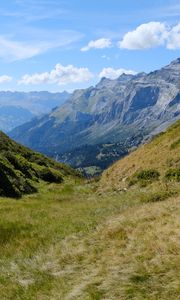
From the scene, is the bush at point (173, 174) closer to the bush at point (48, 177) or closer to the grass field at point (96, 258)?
the grass field at point (96, 258)

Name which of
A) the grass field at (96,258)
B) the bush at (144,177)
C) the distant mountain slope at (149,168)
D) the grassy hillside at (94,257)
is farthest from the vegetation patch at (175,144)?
the grass field at (96,258)

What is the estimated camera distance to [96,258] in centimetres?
1506

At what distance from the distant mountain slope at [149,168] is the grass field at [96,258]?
16.4m

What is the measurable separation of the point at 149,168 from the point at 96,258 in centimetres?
2772

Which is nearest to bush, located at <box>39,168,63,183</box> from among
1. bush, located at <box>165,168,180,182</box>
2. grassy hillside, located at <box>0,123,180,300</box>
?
bush, located at <box>165,168,180,182</box>

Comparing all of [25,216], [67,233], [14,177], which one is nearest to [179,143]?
[14,177]

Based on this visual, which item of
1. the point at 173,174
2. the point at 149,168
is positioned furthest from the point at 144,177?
the point at 173,174

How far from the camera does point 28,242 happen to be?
19094mm

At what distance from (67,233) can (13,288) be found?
6954mm

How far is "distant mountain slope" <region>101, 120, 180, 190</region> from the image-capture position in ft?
127

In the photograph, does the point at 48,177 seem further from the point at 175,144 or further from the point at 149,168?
the point at 149,168

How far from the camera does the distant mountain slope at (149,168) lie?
38.7m

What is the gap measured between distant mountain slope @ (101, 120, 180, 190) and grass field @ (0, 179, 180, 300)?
53.7 feet

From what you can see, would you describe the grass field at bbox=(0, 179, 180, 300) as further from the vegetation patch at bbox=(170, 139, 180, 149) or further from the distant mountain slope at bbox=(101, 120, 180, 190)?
the vegetation patch at bbox=(170, 139, 180, 149)
